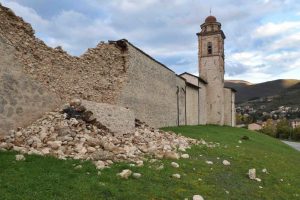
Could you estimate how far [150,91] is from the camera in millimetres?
23703

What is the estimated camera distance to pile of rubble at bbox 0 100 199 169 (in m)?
9.30

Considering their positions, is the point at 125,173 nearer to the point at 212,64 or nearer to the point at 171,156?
the point at 171,156

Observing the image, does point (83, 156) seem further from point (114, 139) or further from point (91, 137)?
point (114, 139)

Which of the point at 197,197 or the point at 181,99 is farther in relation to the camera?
the point at 181,99

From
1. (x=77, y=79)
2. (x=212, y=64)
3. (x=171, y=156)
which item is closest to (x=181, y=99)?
(x=212, y=64)

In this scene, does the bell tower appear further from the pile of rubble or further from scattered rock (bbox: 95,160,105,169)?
scattered rock (bbox: 95,160,105,169)

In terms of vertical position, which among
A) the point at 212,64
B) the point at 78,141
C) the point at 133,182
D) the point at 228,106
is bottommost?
the point at 133,182

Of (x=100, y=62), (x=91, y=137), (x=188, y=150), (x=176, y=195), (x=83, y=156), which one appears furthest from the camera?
(x=100, y=62)

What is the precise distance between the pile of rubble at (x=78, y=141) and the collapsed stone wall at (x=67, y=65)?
1.52 m

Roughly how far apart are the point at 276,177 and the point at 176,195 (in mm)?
5022

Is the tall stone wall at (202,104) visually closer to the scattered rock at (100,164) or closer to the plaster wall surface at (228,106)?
the plaster wall surface at (228,106)

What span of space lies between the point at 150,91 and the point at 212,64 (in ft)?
85.9

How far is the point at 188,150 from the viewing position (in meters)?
12.7

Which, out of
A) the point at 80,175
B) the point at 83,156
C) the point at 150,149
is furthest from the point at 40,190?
the point at 150,149
